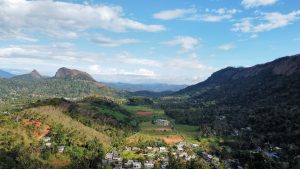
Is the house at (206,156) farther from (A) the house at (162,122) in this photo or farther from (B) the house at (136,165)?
(A) the house at (162,122)

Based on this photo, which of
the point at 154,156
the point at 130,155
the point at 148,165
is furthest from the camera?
the point at 130,155

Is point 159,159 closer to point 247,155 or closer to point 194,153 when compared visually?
point 194,153

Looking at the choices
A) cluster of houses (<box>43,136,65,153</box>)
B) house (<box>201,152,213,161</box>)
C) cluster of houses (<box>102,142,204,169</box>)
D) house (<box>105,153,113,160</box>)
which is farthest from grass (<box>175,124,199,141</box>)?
cluster of houses (<box>43,136,65,153</box>)

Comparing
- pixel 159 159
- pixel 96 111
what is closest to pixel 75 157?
pixel 159 159

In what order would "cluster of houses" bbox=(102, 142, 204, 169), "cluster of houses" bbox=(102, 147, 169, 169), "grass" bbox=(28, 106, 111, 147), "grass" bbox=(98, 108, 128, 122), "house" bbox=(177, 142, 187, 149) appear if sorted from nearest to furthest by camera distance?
"cluster of houses" bbox=(102, 147, 169, 169) < "cluster of houses" bbox=(102, 142, 204, 169) < "grass" bbox=(28, 106, 111, 147) < "house" bbox=(177, 142, 187, 149) < "grass" bbox=(98, 108, 128, 122)

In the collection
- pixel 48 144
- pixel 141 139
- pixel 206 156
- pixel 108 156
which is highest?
pixel 48 144

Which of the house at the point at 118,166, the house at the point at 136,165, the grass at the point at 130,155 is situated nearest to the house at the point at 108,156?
the grass at the point at 130,155

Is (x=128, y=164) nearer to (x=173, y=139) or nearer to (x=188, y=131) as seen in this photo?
(x=173, y=139)

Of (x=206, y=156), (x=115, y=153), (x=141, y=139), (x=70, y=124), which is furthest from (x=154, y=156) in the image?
(x=70, y=124)

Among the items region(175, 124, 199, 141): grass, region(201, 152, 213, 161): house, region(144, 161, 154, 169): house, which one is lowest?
region(144, 161, 154, 169): house

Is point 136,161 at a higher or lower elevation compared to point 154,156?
lower

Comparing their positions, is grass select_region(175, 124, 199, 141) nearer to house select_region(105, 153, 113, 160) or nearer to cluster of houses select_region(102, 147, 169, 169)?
cluster of houses select_region(102, 147, 169, 169)
